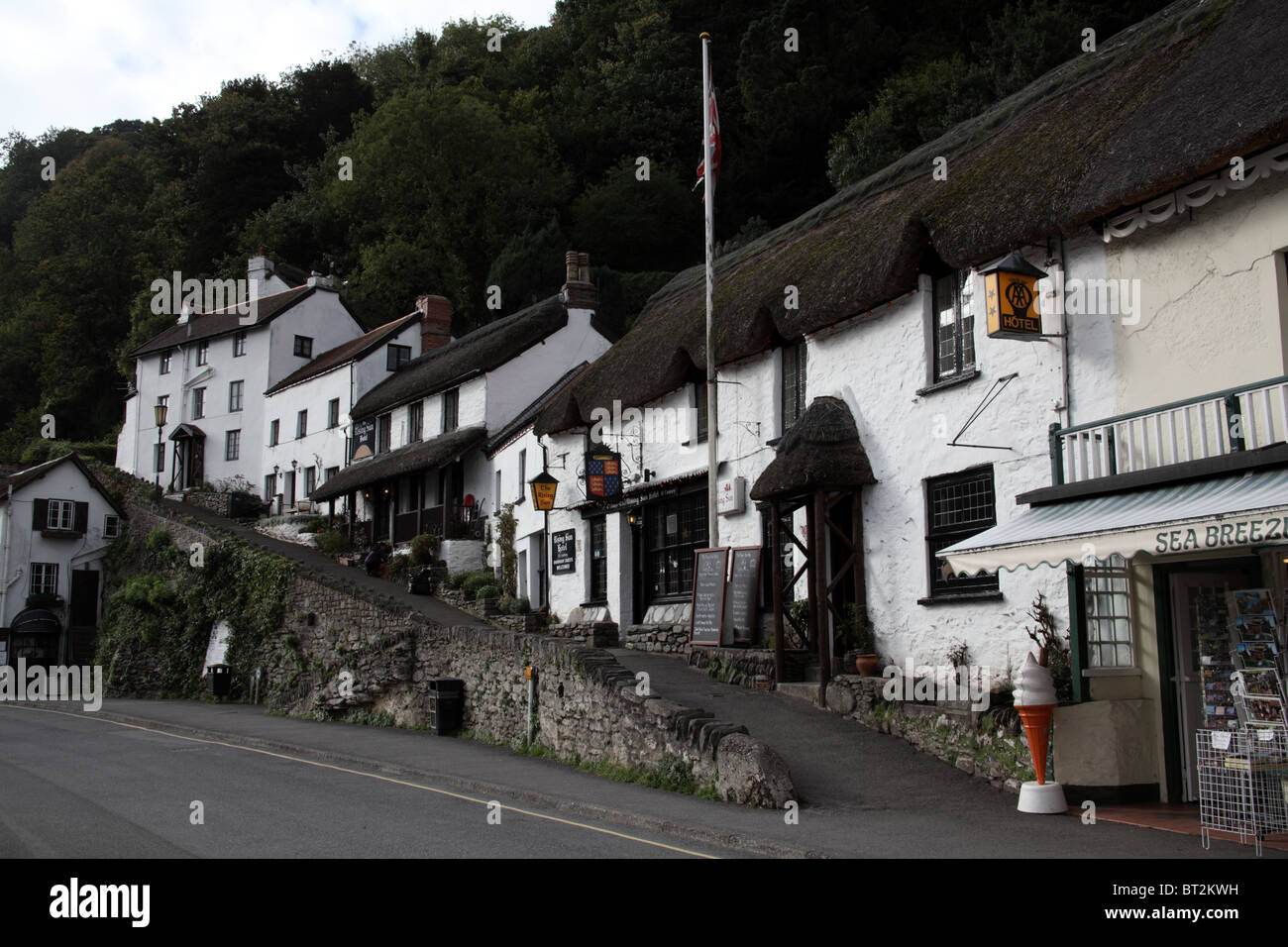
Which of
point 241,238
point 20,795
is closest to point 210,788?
point 20,795

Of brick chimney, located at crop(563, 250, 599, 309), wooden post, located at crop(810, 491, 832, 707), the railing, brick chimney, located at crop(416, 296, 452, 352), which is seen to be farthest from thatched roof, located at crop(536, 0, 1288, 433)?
brick chimney, located at crop(416, 296, 452, 352)

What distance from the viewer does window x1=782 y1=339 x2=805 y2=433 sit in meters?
17.4

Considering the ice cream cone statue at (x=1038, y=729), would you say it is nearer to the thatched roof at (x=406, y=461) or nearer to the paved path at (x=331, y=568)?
the paved path at (x=331, y=568)

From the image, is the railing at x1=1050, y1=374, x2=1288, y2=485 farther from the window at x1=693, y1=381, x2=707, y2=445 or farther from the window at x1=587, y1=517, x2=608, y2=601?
the window at x1=587, y1=517, x2=608, y2=601

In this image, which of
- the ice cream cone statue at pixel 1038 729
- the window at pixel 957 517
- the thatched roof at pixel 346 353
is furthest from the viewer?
the thatched roof at pixel 346 353

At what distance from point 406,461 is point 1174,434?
84.2 ft

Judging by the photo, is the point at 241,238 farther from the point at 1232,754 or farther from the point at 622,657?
the point at 1232,754

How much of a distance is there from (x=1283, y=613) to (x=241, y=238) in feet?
192

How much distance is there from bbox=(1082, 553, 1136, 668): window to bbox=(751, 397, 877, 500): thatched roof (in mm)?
4176

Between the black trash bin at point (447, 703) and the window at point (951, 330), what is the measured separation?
10.3m

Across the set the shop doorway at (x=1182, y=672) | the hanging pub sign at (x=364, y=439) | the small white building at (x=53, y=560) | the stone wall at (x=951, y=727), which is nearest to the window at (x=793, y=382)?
the stone wall at (x=951, y=727)

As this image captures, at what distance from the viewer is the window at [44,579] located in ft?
137

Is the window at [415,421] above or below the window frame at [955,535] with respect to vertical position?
above

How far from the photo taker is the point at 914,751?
507 inches
